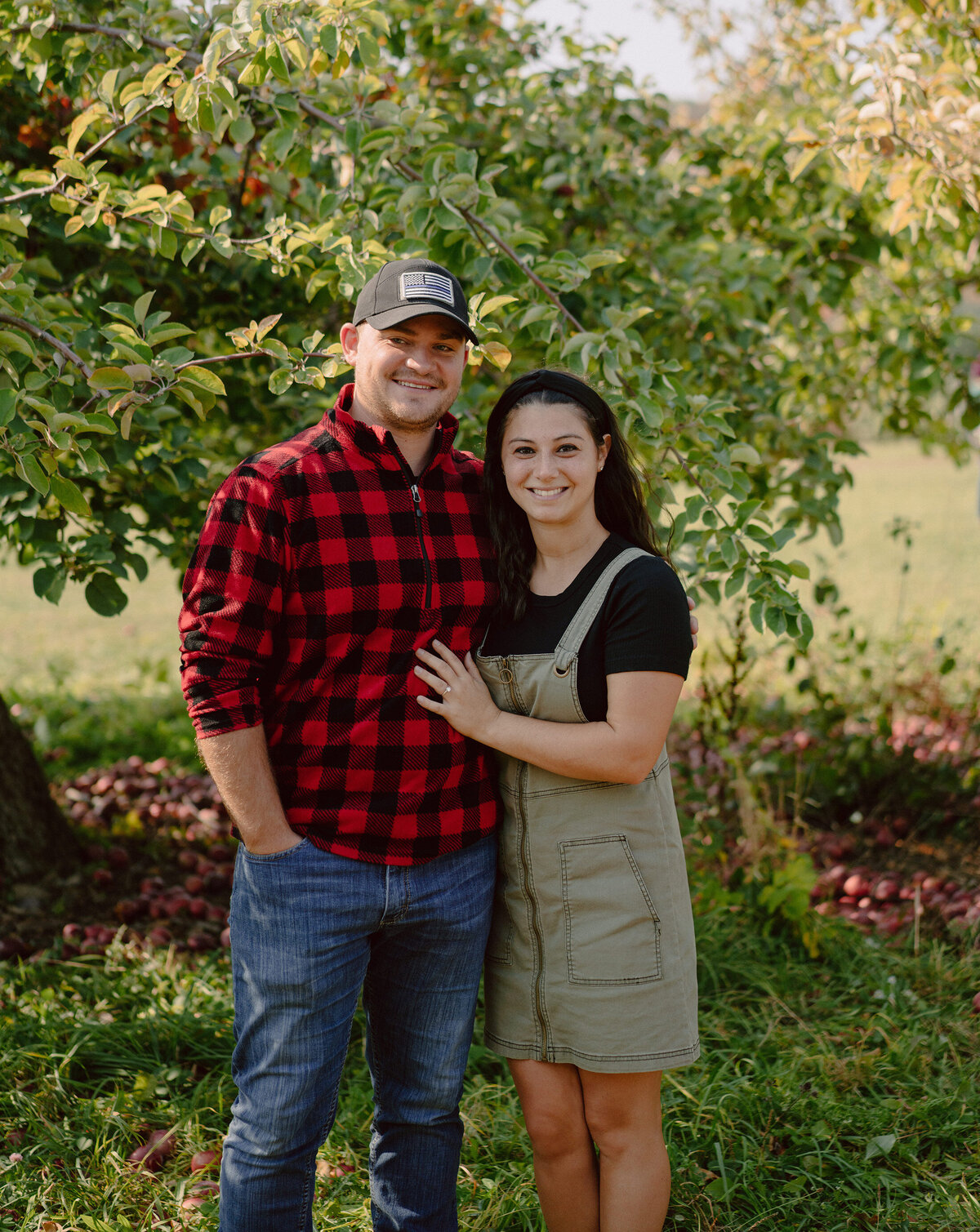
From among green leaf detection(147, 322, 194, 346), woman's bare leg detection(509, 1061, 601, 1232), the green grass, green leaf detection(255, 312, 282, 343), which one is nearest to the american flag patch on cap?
green leaf detection(255, 312, 282, 343)

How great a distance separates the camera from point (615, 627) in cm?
195

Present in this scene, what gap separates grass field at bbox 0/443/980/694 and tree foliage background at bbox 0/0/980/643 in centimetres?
121

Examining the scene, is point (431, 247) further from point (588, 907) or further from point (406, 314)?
point (588, 907)

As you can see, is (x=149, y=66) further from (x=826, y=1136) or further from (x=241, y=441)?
(x=826, y=1136)

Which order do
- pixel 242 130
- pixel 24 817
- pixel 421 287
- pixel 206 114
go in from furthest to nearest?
1. pixel 24 817
2. pixel 242 130
3. pixel 206 114
4. pixel 421 287

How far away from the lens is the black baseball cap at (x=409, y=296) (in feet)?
6.51

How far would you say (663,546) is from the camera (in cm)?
295

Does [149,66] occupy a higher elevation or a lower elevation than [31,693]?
higher

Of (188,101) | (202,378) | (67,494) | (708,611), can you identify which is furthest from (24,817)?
(708,611)

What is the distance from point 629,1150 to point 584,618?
1.08 meters

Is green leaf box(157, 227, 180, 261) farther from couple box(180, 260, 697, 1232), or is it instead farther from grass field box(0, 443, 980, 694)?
grass field box(0, 443, 980, 694)

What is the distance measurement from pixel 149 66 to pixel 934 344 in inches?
115

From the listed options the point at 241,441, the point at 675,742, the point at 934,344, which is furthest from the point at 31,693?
the point at 934,344

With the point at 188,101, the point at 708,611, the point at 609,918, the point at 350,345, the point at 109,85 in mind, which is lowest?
the point at 609,918
